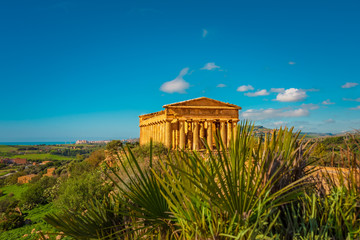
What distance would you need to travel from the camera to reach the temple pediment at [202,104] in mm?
27303

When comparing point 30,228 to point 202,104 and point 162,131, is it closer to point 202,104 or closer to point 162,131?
point 162,131

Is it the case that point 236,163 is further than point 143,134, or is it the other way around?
point 143,134

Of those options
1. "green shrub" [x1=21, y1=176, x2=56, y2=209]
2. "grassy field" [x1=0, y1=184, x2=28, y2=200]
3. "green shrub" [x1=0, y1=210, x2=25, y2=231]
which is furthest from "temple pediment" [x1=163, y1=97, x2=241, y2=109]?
"grassy field" [x1=0, y1=184, x2=28, y2=200]

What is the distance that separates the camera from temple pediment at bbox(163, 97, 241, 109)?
27303 millimetres

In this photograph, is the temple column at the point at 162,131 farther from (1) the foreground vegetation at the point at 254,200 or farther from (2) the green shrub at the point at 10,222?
(1) the foreground vegetation at the point at 254,200

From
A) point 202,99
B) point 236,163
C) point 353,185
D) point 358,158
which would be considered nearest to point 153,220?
point 236,163

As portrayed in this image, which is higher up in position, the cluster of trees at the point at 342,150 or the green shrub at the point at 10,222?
the cluster of trees at the point at 342,150

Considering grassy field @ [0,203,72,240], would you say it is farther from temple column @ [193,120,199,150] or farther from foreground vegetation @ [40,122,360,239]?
foreground vegetation @ [40,122,360,239]

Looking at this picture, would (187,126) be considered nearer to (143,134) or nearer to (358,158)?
(143,134)

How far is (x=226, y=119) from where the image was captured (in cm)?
2900

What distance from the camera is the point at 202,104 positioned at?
28266mm

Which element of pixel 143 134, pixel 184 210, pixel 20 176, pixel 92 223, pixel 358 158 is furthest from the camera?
pixel 20 176

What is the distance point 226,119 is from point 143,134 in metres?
18.7

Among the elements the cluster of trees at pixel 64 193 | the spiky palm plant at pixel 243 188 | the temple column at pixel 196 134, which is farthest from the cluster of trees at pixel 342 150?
the temple column at pixel 196 134
